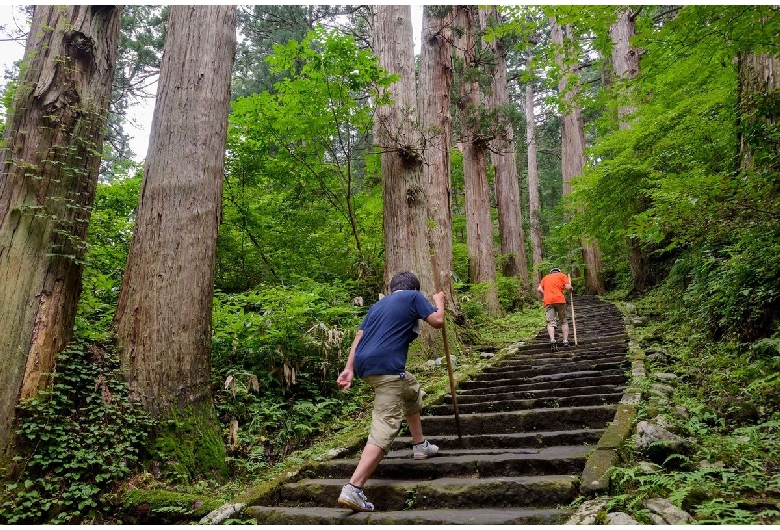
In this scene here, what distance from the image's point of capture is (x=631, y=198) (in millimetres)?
11031

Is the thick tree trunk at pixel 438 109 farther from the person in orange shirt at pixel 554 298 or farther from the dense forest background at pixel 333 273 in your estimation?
the person in orange shirt at pixel 554 298

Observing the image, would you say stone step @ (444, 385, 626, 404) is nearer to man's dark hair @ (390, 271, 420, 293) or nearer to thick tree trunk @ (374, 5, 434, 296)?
man's dark hair @ (390, 271, 420, 293)

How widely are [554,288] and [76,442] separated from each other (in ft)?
25.4

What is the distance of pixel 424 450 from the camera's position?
14.1ft

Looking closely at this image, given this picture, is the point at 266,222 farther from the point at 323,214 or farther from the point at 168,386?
the point at 168,386

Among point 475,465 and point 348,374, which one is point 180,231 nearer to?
point 348,374

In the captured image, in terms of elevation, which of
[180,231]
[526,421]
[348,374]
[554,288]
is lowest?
[526,421]

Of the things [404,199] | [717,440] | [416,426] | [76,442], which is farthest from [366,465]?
[404,199]

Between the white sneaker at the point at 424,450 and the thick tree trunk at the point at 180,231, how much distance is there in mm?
2066

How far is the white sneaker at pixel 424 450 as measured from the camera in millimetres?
4266

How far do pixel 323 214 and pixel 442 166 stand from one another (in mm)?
3110

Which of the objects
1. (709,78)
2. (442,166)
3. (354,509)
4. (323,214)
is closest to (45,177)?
(354,509)

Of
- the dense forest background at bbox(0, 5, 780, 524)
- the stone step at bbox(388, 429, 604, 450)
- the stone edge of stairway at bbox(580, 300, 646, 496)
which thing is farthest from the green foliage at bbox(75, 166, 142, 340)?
the stone edge of stairway at bbox(580, 300, 646, 496)

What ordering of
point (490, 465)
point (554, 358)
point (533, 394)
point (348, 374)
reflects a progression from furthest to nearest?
point (554, 358) < point (533, 394) < point (348, 374) < point (490, 465)
